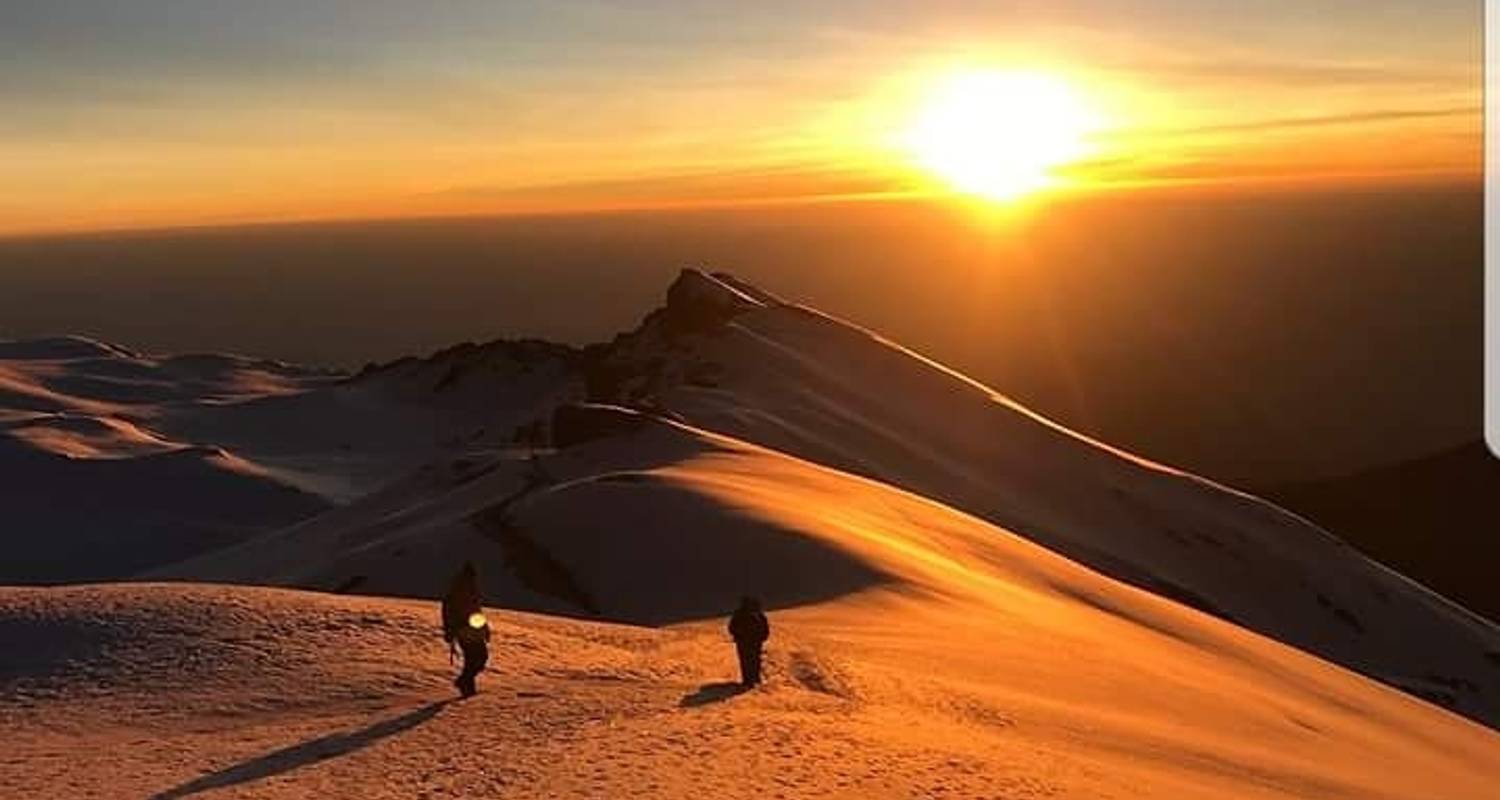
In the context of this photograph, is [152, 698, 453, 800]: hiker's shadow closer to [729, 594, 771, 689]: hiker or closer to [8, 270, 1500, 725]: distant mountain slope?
[729, 594, 771, 689]: hiker

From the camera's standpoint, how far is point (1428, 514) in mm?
105188

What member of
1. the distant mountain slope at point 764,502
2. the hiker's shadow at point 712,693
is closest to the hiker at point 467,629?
the hiker's shadow at point 712,693

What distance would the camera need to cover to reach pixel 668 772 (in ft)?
46.9

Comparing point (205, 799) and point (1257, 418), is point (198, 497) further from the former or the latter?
point (1257, 418)

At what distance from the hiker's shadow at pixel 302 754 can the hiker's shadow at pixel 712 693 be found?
9.84ft

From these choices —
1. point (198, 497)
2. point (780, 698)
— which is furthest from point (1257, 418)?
point (780, 698)

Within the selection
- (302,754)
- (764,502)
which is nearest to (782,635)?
(302,754)

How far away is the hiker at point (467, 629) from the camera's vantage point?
17.4m

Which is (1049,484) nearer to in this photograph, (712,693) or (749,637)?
(749,637)

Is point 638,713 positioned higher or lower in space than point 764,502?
lower

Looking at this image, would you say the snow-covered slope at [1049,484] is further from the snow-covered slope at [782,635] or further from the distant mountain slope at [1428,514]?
the distant mountain slope at [1428,514]

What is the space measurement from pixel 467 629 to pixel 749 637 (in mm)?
3813

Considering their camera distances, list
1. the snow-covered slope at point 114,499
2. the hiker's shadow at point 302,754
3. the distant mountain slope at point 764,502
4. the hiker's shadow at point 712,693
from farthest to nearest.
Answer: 1. the snow-covered slope at point 114,499
2. the distant mountain slope at point 764,502
3. the hiker's shadow at point 712,693
4. the hiker's shadow at point 302,754

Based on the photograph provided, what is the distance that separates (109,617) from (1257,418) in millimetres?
195241
